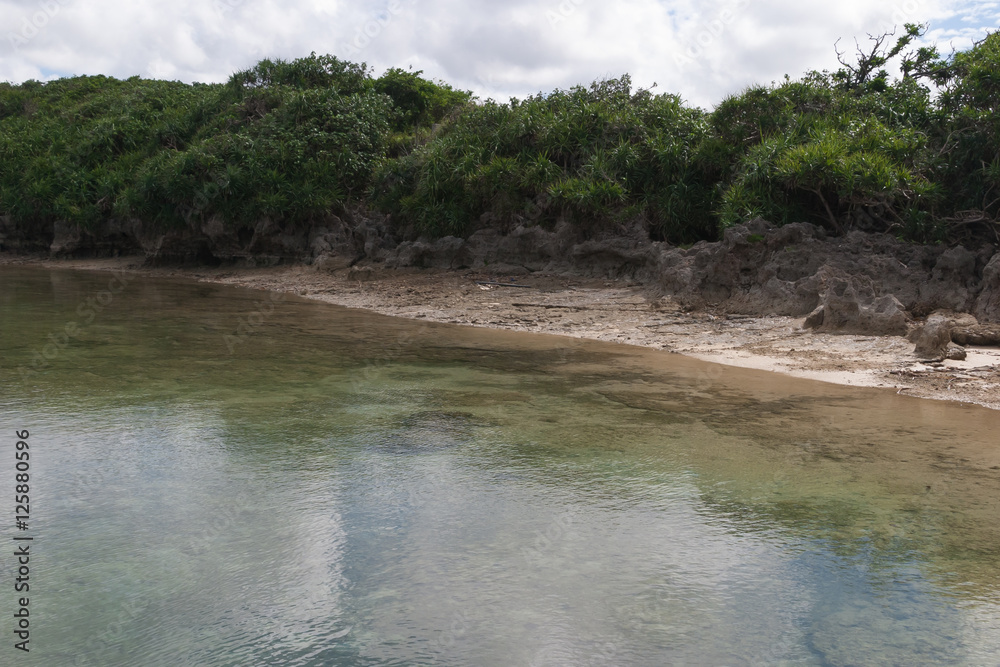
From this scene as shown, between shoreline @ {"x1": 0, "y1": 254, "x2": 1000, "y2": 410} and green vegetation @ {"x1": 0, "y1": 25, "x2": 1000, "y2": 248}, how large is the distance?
5.33ft

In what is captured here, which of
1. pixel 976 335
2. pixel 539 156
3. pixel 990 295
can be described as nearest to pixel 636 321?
pixel 976 335

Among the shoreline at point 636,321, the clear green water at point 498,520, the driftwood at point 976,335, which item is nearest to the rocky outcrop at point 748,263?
the shoreline at point 636,321

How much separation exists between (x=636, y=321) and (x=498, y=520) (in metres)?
6.83

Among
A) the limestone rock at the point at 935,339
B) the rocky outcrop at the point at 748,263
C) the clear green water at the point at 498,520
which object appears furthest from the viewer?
the rocky outcrop at the point at 748,263

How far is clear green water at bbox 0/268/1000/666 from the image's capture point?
3146 millimetres

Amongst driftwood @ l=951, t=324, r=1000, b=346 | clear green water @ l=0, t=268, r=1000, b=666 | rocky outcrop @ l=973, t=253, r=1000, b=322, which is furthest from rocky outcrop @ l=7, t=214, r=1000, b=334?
clear green water @ l=0, t=268, r=1000, b=666

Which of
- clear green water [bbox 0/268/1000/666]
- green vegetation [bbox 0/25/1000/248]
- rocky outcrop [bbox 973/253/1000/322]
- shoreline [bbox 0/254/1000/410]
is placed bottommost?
clear green water [bbox 0/268/1000/666]

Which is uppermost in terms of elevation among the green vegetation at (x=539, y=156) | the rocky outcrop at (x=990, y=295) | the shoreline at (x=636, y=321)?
the green vegetation at (x=539, y=156)

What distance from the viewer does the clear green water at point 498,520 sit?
3146mm

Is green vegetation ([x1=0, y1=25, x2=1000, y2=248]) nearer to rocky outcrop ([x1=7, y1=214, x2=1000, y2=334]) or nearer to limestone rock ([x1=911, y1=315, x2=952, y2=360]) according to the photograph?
rocky outcrop ([x1=7, y1=214, x2=1000, y2=334])

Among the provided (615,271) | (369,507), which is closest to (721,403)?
(369,507)

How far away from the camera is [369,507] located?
4.41 metres

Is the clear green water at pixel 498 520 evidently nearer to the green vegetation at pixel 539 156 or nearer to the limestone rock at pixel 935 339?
the limestone rock at pixel 935 339

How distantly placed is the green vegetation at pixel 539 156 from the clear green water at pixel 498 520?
16.3ft
